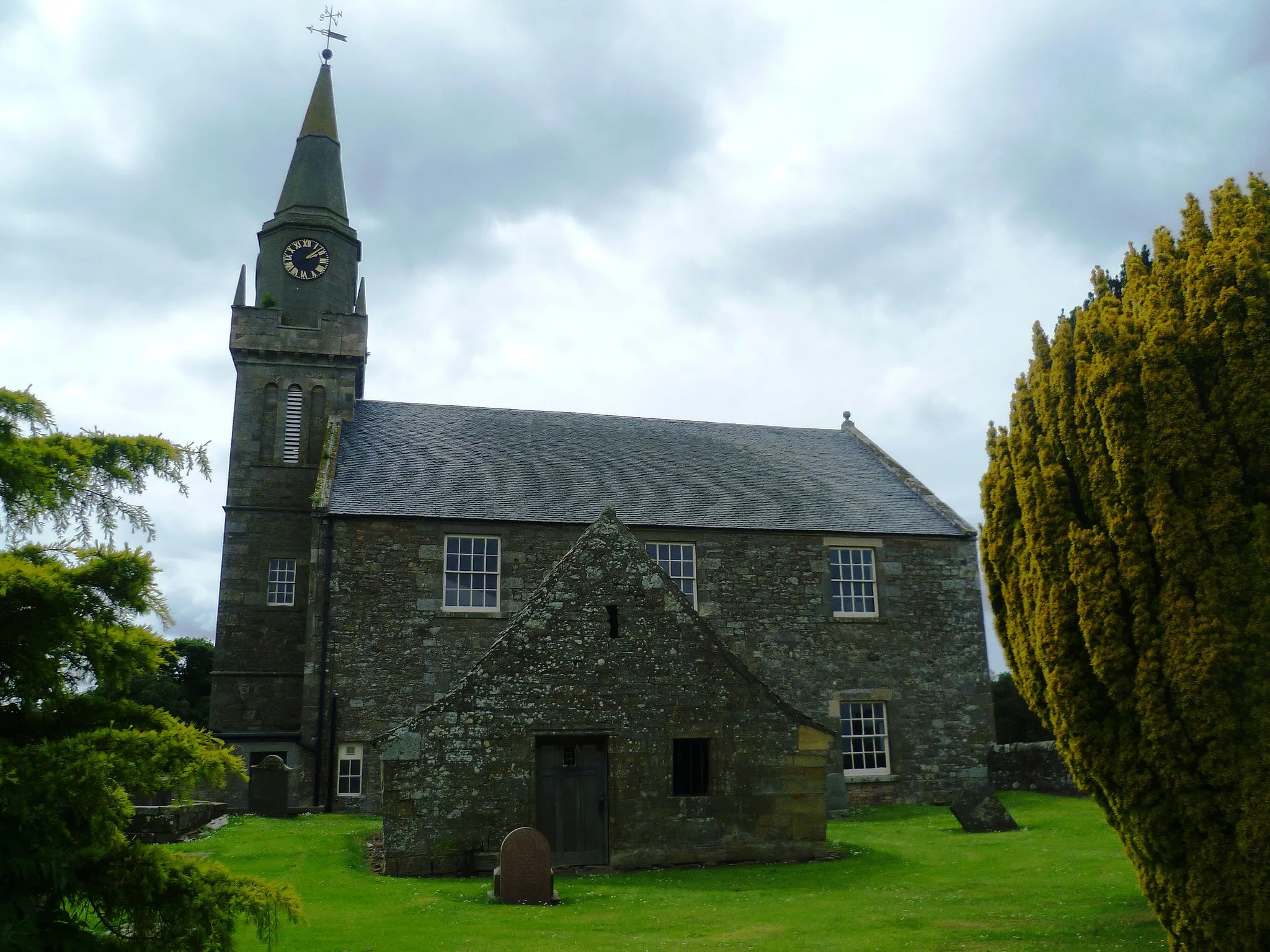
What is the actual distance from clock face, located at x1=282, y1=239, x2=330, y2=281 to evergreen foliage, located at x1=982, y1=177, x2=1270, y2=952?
80.8ft

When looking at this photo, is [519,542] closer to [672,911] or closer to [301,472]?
[301,472]

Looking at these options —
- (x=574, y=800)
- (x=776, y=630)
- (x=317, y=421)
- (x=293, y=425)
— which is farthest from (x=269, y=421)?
(x=574, y=800)

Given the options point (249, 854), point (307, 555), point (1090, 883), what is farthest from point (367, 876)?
point (307, 555)

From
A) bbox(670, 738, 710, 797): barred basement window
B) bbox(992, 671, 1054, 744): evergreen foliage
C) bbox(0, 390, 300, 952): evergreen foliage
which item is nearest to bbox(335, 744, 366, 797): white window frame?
bbox(670, 738, 710, 797): barred basement window

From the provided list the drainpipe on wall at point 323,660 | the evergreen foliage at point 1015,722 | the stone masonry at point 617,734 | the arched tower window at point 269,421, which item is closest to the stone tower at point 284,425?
the arched tower window at point 269,421

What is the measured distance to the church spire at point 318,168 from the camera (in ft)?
98.4

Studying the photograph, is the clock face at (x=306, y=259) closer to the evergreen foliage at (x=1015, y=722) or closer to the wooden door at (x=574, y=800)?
the wooden door at (x=574, y=800)

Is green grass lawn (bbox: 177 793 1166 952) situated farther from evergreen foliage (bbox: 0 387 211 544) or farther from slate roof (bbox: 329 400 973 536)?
slate roof (bbox: 329 400 973 536)

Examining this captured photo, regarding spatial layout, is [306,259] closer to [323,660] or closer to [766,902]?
[323,660]

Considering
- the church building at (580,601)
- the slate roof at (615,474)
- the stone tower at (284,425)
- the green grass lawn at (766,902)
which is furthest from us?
the stone tower at (284,425)

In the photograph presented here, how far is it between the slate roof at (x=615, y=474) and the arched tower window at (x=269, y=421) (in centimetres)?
226

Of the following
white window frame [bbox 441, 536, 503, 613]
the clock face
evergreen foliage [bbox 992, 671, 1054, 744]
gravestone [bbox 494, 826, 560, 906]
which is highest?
the clock face

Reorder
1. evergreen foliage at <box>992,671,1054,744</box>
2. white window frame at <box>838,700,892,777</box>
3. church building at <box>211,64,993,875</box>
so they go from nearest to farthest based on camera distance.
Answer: church building at <box>211,64,993,875</box> → white window frame at <box>838,700,892,777</box> → evergreen foliage at <box>992,671,1054,744</box>

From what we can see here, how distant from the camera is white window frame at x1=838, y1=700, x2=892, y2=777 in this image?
24281mm
